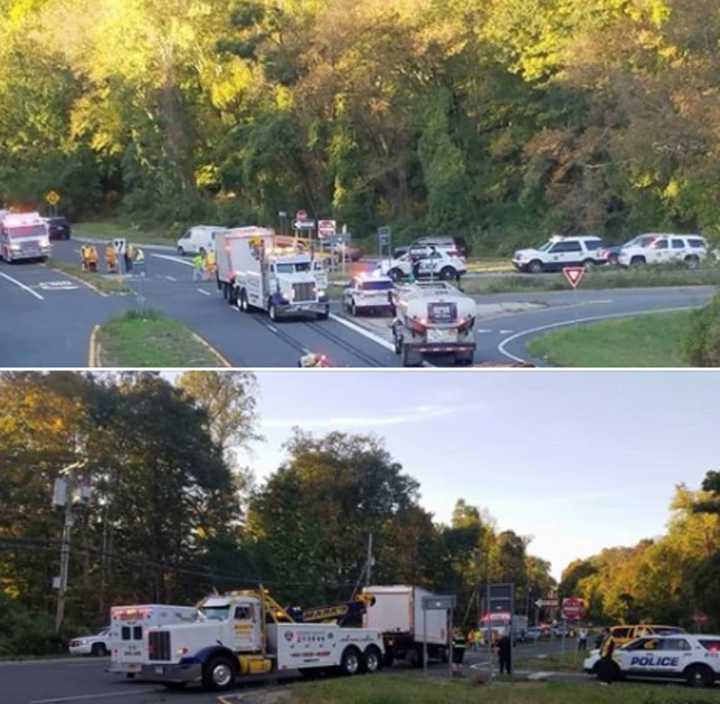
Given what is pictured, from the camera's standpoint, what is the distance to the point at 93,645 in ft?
35.1

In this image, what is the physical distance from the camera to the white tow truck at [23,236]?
38.3ft

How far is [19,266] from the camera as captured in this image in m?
11.7

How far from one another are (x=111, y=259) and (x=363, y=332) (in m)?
2.11

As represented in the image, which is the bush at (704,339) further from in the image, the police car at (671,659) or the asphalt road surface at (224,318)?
the police car at (671,659)

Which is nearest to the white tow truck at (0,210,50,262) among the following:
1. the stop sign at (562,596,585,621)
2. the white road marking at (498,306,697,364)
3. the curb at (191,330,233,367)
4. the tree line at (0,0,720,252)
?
the tree line at (0,0,720,252)

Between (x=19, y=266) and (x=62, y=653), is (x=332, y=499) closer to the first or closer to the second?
(x=62, y=653)

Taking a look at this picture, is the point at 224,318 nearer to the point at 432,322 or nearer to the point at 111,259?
the point at 111,259

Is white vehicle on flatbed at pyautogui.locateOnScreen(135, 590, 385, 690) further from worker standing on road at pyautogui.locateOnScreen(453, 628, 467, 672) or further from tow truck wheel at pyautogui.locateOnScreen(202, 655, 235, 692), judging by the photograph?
worker standing on road at pyautogui.locateOnScreen(453, 628, 467, 672)

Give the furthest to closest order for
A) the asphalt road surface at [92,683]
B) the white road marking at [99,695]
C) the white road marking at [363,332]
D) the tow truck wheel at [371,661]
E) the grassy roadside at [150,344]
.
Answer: the tow truck wheel at [371,661], the white road marking at [363,332], the grassy roadside at [150,344], the asphalt road surface at [92,683], the white road marking at [99,695]

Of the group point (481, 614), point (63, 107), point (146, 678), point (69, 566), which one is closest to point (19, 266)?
point (63, 107)

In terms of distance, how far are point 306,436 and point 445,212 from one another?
2.60 m

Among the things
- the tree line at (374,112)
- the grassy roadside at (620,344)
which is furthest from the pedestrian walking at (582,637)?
the tree line at (374,112)

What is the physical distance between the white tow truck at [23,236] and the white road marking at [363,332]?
2268mm

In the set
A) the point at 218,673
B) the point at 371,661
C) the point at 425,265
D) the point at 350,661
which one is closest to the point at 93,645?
the point at 218,673
